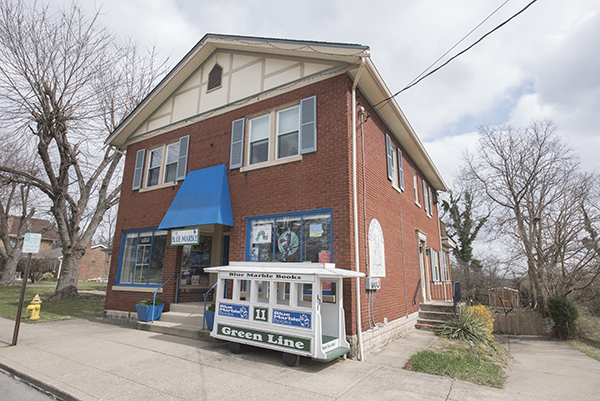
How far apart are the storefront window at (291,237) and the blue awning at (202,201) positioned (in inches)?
36.3

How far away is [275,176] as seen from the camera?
8.82m

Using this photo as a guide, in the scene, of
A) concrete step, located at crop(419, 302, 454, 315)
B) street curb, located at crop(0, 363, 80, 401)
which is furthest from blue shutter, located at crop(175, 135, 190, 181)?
concrete step, located at crop(419, 302, 454, 315)

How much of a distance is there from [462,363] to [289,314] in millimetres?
3449

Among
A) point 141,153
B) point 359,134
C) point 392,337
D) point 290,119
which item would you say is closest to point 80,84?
point 141,153

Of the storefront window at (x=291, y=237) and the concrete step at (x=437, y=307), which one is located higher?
the storefront window at (x=291, y=237)

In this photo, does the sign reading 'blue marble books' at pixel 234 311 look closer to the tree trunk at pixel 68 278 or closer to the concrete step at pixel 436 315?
the concrete step at pixel 436 315

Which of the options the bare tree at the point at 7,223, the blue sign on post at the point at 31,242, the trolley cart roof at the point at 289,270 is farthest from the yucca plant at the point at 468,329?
the bare tree at the point at 7,223

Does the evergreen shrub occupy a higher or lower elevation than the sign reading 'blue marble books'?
lower

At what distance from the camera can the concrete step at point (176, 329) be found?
821cm

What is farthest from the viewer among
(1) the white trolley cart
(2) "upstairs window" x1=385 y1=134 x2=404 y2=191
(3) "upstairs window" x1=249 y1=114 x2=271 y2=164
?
(2) "upstairs window" x1=385 y1=134 x2=404 y2=191

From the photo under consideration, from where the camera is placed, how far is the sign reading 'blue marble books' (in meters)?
6.73

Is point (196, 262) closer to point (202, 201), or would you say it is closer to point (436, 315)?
point (202, 201)

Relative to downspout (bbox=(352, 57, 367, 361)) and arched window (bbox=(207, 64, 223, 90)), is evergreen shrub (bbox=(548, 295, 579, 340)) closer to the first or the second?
downspout (bbox=(352, 57, 367, 361))

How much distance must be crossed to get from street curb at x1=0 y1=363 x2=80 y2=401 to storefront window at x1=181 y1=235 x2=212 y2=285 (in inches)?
200
